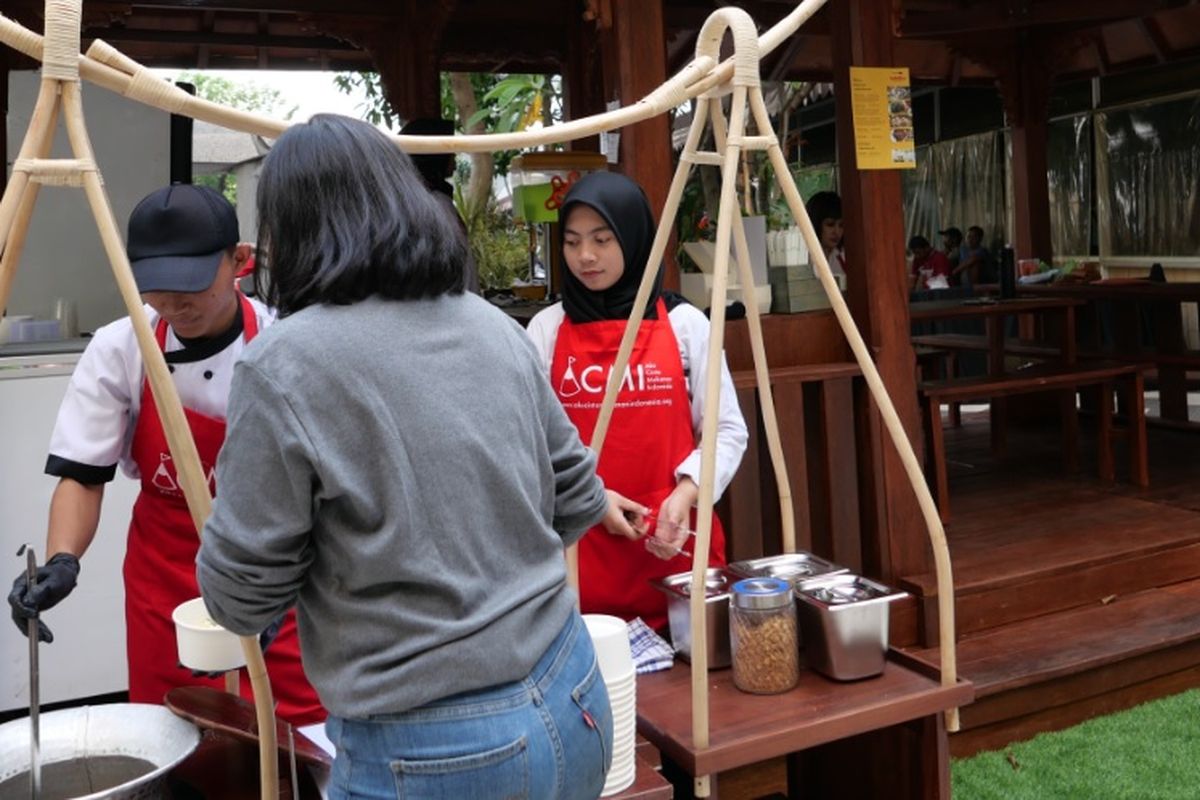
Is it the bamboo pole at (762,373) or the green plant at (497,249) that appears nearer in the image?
the bamboo pole at (762,373)

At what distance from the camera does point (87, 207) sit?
4594 mm

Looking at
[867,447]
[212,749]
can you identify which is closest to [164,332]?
[212,749]

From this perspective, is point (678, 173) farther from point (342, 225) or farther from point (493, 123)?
point (493, 123)

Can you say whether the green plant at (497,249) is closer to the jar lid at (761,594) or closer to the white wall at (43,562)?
the white wall at (43,562)

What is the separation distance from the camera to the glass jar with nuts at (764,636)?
6.83 ft

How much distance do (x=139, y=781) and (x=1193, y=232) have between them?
12.9 meters

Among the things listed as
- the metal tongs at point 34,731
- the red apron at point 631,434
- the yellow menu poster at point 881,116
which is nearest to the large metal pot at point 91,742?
the metal tongs at point 34,731

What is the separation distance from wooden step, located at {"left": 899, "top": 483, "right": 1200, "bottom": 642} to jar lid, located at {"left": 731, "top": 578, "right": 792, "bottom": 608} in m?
1.61

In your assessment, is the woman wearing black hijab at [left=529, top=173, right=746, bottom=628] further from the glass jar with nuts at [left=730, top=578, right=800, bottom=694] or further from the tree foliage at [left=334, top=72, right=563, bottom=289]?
the tree foliage at [left=334, top=72, right=563, bottom=289]

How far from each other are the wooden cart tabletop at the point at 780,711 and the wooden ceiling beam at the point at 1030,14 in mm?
4676

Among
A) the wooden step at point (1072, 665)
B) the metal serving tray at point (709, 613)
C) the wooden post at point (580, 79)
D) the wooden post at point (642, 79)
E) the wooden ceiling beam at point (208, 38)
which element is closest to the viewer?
the metal serving tray at point (709, 613)

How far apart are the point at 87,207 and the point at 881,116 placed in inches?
124

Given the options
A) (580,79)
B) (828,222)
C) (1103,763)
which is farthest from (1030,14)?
(1103,763)

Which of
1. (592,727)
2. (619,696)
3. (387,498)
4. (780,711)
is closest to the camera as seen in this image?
(387,498)
